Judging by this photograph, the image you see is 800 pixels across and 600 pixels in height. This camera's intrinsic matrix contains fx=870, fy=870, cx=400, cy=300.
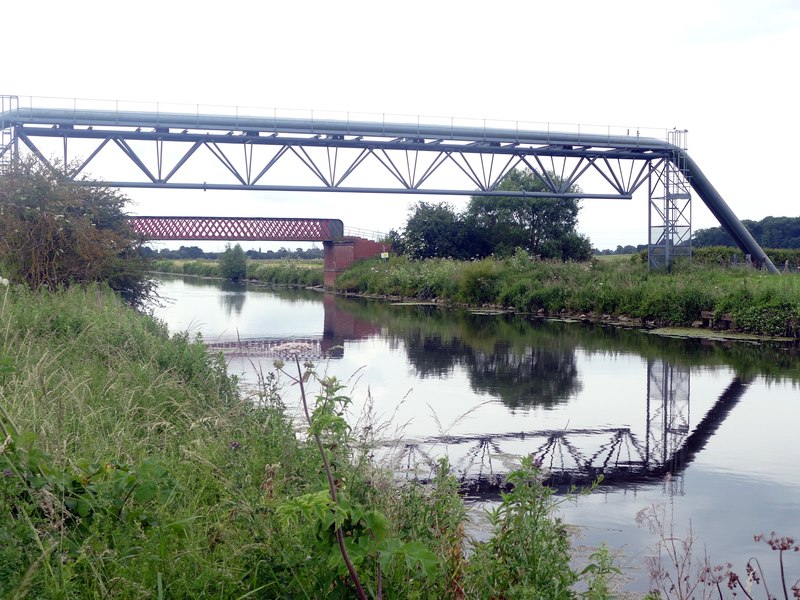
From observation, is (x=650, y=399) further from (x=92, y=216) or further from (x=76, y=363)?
(x=92, y=216)

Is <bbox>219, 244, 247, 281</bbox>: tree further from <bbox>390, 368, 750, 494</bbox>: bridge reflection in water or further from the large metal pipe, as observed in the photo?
<bbox>390, 368, 750, 494</bbox>: bridge reflection in water

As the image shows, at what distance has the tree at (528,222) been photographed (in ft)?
199

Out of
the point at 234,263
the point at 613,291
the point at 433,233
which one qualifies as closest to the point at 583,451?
the point at 613,291

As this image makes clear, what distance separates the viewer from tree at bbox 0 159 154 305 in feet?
56.6

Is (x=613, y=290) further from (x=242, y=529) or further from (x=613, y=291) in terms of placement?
(x=242, y=529)

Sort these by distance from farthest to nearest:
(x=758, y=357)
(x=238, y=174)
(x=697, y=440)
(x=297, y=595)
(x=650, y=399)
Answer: (x=238, y=174) → (x=758, y=357) → (x=650, y=399) → (x=697, y=440) → (x=297, y=595)

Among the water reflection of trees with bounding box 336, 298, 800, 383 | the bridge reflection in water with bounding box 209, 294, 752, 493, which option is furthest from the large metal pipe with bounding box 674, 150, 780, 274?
the bridge reflection in water with bounding box 209, 294, 752, 493

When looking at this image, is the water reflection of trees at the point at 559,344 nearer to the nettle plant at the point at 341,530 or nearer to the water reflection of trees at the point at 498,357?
the water reflection of trees at the point at 498,357

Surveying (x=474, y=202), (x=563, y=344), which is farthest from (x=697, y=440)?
(x=474, y=202)

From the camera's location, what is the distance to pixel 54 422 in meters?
5.86

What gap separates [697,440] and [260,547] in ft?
26.5

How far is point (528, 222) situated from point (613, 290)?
32.4 m

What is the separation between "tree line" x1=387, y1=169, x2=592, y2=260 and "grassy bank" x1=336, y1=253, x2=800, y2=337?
804 cm

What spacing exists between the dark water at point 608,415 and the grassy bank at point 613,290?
2.39m
